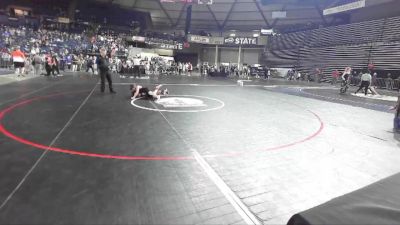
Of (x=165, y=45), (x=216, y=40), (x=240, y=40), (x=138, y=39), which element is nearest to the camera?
(x=138, y=39)

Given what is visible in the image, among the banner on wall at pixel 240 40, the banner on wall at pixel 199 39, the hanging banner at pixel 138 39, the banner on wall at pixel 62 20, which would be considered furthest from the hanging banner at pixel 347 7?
the banner on wall at pixel 62 20

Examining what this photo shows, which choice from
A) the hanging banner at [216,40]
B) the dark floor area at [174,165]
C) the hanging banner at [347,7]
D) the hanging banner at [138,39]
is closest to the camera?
the dark floor area at [174,165]

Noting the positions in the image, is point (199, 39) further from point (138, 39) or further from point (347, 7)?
point (347, 7)

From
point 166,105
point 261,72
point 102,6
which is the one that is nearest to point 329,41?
point 261,72

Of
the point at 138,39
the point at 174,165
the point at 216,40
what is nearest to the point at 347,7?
the point at 216,40

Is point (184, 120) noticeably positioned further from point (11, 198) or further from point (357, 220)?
point (357, 220)

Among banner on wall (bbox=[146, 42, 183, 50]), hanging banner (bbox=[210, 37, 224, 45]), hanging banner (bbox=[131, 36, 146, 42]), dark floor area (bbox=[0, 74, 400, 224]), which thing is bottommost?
dark floor area (bbox=[0, 74, 400, 224])

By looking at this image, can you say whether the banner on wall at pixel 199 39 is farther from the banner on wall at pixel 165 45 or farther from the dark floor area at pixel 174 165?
the dark floor area at pixel 174 165

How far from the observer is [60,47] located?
28547mm

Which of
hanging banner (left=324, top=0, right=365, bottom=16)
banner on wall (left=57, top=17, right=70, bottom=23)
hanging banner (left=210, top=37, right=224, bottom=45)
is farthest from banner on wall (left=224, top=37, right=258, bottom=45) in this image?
banner on wall (left=57, top=17, right=70, bottom=23)

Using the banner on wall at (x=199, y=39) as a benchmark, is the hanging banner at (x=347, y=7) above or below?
above

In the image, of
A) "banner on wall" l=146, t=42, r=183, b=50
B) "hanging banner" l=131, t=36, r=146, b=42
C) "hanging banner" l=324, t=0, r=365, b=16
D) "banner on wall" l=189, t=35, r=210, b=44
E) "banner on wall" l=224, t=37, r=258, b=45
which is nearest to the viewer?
"hanging banner" l=324, t=0, r=365, b=16

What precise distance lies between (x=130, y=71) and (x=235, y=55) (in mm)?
22931

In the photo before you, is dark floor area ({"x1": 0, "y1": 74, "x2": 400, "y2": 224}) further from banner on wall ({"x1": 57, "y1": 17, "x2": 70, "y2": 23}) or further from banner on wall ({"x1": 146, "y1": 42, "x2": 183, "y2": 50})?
banner on wall ({"x1": 57, "y1": 17, "x2": 70, "y2": 23})
